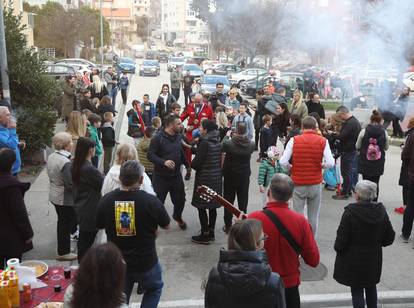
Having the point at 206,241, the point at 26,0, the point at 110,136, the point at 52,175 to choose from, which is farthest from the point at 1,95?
the point at 26,0

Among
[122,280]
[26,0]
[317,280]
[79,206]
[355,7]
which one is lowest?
[317,280]

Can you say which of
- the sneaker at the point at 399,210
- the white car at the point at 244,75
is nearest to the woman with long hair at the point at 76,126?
the sneaker at the point at 399,210

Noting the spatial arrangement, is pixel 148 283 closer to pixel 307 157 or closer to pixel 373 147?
pixel 307 157

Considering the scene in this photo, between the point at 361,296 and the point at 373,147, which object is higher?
the point at 373,147

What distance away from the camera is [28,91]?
36.8ft

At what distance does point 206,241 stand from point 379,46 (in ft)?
39.8

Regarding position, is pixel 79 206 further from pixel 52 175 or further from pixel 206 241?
pixel 206 241

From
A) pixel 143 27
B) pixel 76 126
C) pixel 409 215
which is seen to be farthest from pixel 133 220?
pixel 143 27

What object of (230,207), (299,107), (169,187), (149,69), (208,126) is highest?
(149,69)

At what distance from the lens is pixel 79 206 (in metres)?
5.53

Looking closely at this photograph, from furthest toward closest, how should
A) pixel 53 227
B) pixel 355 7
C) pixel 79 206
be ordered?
1. pixel 355 7
2. pixel 53 227
3. pixel 79 206

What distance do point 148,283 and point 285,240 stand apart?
132 cm

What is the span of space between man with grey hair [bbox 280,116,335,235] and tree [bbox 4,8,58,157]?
21.7 feet

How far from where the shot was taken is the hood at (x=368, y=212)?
469 centimetres
